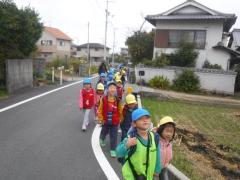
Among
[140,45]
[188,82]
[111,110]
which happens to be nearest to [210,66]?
[188,82]

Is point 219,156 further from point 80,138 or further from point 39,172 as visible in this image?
point 39,172

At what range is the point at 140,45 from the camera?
30422mm

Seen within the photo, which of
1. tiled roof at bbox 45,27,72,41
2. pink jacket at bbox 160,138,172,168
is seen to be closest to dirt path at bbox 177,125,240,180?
pink jacket at bbox 160,138,172,168

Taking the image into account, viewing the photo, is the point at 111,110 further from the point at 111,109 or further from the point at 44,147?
the point at 44,147

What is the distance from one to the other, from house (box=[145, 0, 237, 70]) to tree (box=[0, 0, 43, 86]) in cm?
1368

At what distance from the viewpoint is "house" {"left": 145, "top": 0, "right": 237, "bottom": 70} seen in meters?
25.8

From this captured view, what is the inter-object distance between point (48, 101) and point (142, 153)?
33.6 ft

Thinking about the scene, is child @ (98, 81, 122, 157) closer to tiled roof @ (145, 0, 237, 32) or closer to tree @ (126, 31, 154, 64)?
tiled roof @ (145, 0, 237, 32)

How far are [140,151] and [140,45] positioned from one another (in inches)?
1091

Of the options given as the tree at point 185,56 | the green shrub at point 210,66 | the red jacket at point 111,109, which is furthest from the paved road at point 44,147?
the green shrub at point 210,66

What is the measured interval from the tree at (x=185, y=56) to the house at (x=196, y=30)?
83 centimetres

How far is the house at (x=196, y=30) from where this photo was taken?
25781 millimetres

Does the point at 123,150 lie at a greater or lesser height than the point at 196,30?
lesser

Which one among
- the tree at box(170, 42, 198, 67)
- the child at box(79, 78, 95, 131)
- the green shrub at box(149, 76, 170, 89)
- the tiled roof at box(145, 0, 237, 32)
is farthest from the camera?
the tree at box(170, 42, 198, 67)
